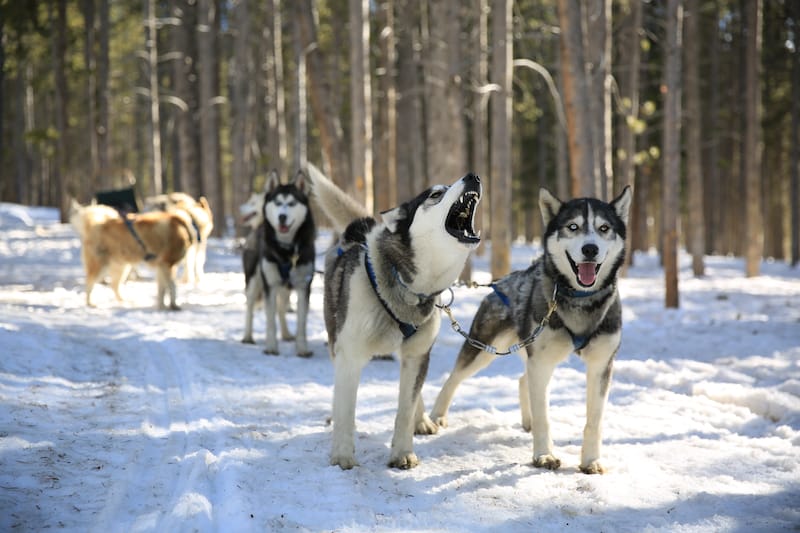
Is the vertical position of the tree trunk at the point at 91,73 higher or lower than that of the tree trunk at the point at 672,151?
higher

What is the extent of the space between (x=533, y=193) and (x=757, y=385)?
89.4 ft

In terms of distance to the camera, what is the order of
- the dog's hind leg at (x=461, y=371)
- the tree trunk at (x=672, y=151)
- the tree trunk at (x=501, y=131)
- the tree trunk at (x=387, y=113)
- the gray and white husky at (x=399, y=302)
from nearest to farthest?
the gray and white husky at (x=399, y=302) → the dog's hind leg at (x=461, y=371) → the tree trunk at (x=501, y=131) → the tree trunk at (x=672, y=151) → the tree trunk at (x=387, y=113)

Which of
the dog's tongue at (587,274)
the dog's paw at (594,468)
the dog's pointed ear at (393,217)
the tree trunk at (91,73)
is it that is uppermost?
the tree trunk at (91,73)

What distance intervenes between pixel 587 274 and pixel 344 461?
6.23ft

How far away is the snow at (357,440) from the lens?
10.6 ft

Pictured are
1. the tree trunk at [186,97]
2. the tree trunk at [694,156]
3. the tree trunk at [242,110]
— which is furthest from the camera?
the tree trunk at [186,97]

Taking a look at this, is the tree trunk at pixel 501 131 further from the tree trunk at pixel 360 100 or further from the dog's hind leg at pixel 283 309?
the dog's hind leg at pixel 283 309

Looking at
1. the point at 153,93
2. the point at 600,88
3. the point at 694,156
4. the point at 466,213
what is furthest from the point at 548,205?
the point at 153,93

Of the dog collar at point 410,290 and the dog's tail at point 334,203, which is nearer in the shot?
the dog collar at point 410,290

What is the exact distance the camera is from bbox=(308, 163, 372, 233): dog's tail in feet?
15.5

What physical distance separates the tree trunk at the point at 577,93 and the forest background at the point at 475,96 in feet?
0.07

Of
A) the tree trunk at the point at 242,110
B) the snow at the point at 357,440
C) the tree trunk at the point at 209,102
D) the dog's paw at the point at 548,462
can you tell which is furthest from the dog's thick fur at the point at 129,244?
the tree trunk at the point at 242,110

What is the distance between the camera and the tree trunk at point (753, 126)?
15008mm

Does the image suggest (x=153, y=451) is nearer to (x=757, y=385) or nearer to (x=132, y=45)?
(x=757, y=385)
